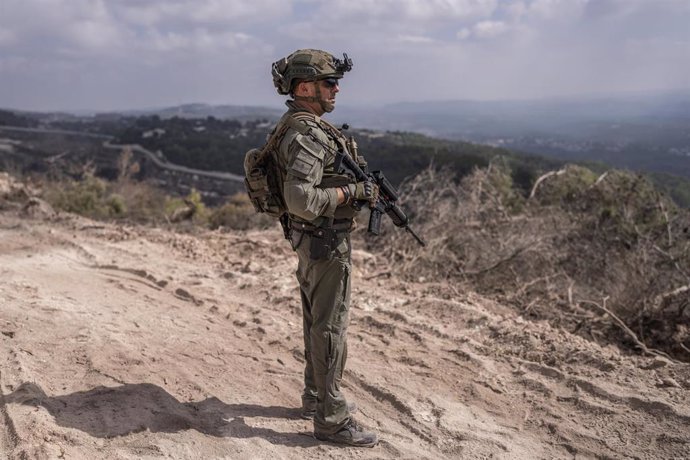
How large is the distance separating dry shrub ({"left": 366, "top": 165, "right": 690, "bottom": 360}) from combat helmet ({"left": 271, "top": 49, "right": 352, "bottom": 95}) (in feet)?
12.0

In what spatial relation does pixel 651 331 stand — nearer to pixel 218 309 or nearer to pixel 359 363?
pixel 359 363

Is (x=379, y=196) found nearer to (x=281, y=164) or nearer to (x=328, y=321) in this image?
(x=281, y=164)

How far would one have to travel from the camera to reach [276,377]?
426 cm

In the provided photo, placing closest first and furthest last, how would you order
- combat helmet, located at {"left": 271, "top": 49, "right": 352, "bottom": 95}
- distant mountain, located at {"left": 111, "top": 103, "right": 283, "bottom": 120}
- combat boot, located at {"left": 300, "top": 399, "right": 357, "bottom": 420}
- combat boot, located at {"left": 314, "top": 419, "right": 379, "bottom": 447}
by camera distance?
combat helmet, located at {"left": 271, "top": 49, "right": 352, "bottom": 95} < combat boot, located at {"left": 314, "top": 419, "right": 379, "bottom": 447} < combat boot, located at {"left": 300, "top": 399, "right": 357, "bottom": 420} < distant mountain, located at {"left": 111, "top": 103, "right": 283, "bottom": 120}

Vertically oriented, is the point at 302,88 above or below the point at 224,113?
below

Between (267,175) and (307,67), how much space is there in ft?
2.20

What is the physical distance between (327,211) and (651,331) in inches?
163

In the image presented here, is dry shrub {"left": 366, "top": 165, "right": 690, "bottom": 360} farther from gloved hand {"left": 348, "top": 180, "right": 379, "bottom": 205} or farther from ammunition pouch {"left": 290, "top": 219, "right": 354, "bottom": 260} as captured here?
ammunition pouch {"left": 290, "top": 219, "right": 354, "bottom": 260}

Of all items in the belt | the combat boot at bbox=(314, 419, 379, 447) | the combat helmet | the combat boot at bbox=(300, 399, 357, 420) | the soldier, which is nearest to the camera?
the soldier

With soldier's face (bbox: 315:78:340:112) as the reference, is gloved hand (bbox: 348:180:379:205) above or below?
below

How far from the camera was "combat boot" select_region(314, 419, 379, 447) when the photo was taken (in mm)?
3320

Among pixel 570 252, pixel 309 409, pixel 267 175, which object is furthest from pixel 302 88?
pixel 570 252

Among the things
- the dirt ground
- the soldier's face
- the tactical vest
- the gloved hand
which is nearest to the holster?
the tactical vest

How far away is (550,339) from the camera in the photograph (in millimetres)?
4926
